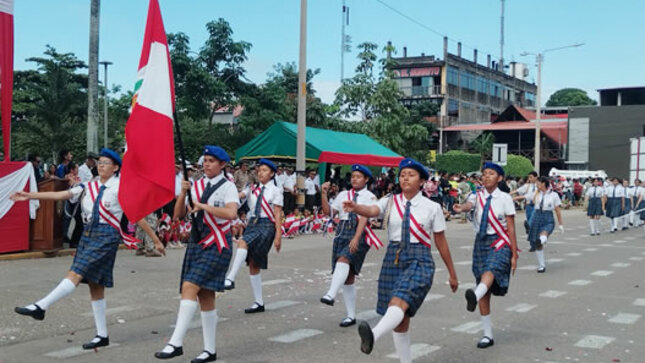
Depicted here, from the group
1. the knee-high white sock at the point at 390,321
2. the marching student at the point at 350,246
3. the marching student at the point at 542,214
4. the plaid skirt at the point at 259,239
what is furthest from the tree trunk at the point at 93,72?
the knee-high white sock at the point at 390,321

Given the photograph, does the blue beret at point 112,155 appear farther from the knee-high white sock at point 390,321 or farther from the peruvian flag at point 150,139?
the knee-high white sock at point 390,321

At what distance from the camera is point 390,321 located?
5016 mm

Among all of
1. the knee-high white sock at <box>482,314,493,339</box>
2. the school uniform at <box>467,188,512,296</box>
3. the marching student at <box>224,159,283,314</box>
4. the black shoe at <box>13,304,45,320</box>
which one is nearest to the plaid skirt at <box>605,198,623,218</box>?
the school uniform at <box>467,188,512,296</box>

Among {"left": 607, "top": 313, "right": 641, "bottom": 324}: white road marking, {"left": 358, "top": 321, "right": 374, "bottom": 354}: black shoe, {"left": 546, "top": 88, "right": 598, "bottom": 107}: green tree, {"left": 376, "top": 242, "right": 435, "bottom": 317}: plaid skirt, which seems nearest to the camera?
{"left": 358, "top": 321, "right": 374, "bottom": 354}: black shoe

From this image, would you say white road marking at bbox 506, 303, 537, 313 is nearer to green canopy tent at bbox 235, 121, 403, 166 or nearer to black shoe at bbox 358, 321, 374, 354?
black shoe at bbox 358, 321, 374, 354

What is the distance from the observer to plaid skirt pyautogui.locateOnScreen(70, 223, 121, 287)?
629 centimetres

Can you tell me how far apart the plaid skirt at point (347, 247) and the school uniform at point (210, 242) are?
2.35 meters

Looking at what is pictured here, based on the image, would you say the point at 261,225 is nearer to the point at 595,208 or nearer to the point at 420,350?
the point at 420,350

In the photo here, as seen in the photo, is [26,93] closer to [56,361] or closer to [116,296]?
[116,296]

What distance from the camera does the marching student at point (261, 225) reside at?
28.7 feet

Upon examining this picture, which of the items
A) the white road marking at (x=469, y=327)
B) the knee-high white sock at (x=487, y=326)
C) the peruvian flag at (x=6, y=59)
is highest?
the peruvian flag at (x=6, y=59)

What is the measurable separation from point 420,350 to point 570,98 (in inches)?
3779

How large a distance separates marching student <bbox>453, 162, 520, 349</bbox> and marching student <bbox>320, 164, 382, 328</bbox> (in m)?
1.22

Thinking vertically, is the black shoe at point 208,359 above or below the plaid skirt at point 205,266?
below
